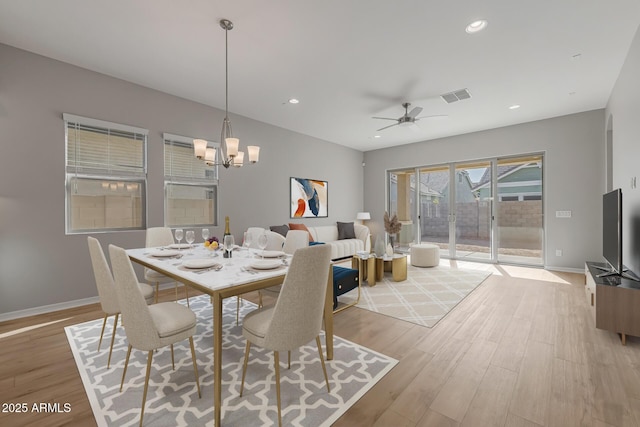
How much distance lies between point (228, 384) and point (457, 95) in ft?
14.5

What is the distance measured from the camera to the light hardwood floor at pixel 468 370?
1.53 metres

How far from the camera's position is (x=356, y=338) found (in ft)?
7.98

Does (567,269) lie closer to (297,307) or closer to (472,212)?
(472,212)

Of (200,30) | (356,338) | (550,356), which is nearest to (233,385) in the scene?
(356,338)

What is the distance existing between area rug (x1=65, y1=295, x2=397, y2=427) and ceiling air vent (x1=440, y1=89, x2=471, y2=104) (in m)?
3.65

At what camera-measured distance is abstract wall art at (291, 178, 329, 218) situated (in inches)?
230

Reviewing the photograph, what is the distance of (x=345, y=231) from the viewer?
6.48 meters

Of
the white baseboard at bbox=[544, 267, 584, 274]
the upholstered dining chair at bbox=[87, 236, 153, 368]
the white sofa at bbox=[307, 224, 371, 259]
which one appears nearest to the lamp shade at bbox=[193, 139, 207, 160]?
the upholstered dining chair at bbox=[87, 236, 153, 368]

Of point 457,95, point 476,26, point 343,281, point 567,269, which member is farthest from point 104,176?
point 567,269

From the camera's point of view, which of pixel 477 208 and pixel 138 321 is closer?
pixel 138 321

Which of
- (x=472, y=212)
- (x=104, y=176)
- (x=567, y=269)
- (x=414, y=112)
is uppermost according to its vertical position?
(x=414, y=112)

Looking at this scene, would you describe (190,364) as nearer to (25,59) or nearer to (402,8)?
(402,8)

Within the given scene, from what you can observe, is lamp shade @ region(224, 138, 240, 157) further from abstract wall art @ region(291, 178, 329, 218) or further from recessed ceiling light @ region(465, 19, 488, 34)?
abstract wall art @ region(291, 178, 329, 218)

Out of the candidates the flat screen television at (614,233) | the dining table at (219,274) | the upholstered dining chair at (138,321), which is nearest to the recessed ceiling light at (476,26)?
the flat screen television at (614,233)
